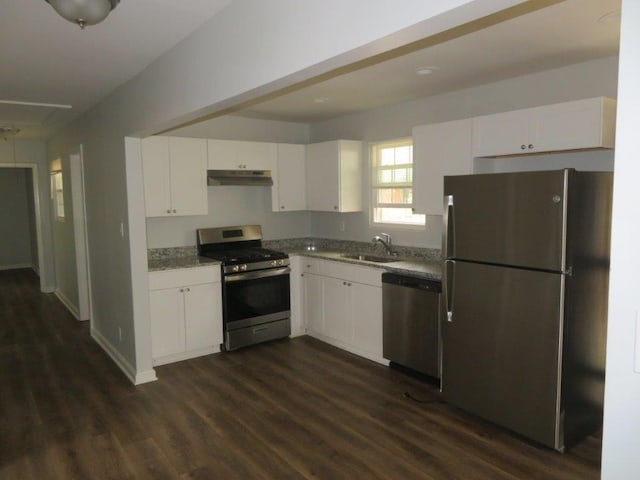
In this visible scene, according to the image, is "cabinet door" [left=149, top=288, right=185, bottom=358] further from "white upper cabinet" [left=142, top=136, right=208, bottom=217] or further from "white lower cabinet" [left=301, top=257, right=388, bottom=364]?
"white lower cabinet" [left=301, top=257, right=388, bottom=364]

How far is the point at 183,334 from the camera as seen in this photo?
4566 millimetres

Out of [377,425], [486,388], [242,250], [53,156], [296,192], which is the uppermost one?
[53,156]

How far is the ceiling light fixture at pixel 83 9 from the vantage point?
5.35ft

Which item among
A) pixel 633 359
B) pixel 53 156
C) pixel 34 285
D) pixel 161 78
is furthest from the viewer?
pixel 34 285

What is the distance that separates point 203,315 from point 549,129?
3.37 metres

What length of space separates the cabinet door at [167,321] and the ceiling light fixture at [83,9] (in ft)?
9.94

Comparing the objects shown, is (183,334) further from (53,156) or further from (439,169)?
(53,156)

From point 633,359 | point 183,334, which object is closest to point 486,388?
point 633,359

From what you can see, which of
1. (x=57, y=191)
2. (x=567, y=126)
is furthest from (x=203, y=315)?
(x=57, y=191)

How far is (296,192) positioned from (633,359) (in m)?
4.74

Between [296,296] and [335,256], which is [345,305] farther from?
[296,296]

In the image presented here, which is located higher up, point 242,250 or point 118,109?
point 118,109

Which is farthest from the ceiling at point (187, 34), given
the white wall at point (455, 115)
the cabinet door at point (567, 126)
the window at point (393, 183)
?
the window at point (393, 183)

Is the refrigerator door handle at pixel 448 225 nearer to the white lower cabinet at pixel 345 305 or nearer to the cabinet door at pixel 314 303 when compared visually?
the white lower cabinet at pixel 345 305
